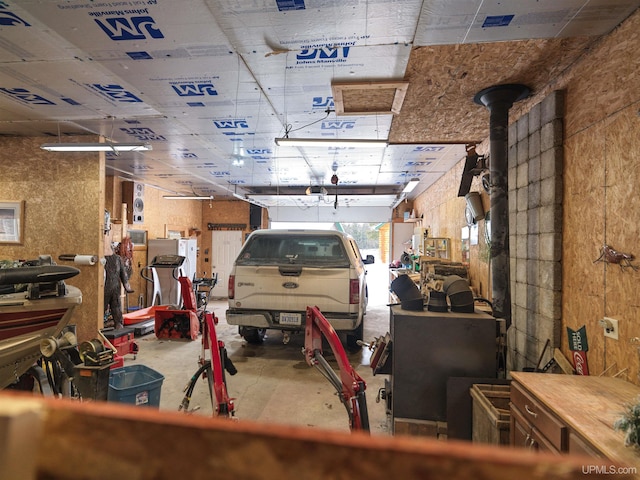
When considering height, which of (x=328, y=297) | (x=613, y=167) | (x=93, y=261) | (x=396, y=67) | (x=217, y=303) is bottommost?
(x=217, y=303)

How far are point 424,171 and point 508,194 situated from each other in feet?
11.8

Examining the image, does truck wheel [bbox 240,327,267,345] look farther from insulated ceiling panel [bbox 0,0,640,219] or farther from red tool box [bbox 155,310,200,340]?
insulated ceiling panel [bbox 0,0,640,219]

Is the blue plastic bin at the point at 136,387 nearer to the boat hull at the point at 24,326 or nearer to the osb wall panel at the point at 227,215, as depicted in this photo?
the boat hull at the point at 24,326

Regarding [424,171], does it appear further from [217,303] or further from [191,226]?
[191,226]

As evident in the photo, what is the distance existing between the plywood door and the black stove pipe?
8.96 meters

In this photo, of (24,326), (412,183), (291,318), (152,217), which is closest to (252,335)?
(291,318)

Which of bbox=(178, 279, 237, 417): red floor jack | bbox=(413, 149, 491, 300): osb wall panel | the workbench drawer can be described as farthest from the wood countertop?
bbox=(413, 149, 491, 300): osb wall panel

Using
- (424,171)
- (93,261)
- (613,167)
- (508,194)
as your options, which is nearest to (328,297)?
(508,194)

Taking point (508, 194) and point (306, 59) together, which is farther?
point (508, 194)

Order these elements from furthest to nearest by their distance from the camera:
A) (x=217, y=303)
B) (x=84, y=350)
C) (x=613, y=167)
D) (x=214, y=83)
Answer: (x=217, y=303) → (x=214, y=83) → (x=613, y=167) → (x=84, y=350)

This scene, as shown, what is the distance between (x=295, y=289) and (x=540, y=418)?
9.88 ft

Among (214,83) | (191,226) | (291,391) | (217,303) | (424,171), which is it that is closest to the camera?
(214,83)

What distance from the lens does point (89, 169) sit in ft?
16.2

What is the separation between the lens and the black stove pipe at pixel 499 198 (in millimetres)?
3156
